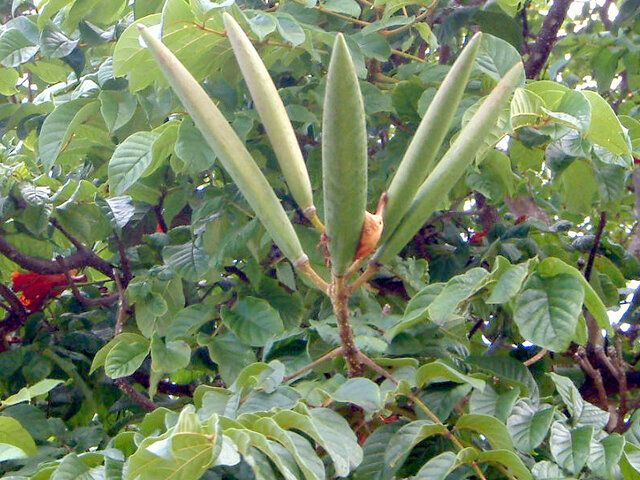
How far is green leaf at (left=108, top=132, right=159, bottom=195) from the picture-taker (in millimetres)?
1787

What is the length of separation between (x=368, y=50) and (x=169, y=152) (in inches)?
21.6

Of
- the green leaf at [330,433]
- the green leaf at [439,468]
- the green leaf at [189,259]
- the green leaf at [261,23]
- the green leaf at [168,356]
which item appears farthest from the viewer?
the green leaf at [189,259]

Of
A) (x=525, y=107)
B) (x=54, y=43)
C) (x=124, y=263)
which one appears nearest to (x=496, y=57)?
(x=525, y=107)

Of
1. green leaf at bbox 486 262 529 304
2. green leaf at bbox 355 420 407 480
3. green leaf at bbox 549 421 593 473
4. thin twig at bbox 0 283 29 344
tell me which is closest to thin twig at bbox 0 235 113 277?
thin twig at bbox 0 283 29 344

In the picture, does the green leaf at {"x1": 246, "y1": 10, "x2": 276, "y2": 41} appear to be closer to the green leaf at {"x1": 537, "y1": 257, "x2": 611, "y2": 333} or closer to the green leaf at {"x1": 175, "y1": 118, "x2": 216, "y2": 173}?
the green leaf at {"x1": 175, "y1": 118, "x2": 216, "y2": 173}

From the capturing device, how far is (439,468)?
1208mm

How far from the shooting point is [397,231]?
96 cm

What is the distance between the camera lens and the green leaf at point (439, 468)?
3.91ft

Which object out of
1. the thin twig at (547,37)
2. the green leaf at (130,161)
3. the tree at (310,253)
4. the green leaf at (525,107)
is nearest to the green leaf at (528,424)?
the tree at (310,253)

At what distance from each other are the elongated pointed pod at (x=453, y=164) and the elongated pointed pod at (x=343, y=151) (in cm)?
7

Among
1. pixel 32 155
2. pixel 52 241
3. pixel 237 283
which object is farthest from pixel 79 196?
pixel 32 155

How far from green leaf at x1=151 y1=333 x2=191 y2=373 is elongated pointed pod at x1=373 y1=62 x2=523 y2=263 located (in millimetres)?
820

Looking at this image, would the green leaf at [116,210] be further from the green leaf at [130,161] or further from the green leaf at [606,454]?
the green leaf at [606,454]

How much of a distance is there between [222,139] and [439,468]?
2.03 ft
